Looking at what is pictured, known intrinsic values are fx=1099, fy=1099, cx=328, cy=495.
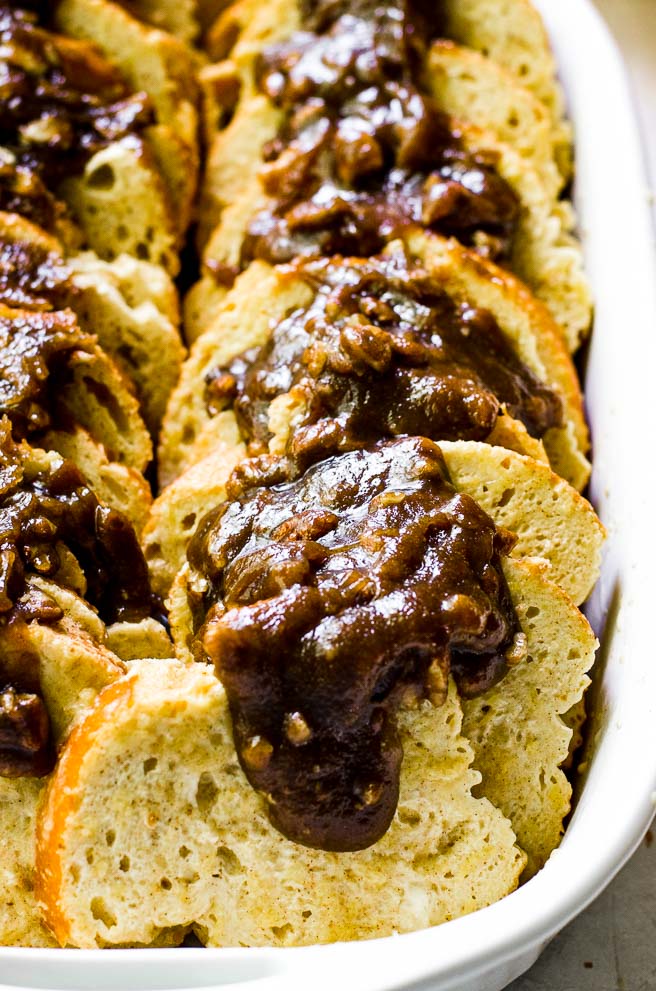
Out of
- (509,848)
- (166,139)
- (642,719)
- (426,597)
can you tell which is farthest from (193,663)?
(166,139)

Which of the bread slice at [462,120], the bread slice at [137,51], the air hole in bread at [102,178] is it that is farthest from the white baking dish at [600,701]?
the air hole in bread at [102,178]

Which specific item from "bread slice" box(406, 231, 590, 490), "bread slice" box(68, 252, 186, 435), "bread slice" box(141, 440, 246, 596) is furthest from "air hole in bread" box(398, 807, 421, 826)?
"bread slice" box(68, 252, 186, 435)

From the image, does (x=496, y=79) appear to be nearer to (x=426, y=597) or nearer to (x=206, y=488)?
(x=206, y=488)

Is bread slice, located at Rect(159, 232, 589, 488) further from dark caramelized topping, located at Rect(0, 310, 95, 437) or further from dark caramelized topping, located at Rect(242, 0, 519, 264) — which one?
A: dark caramelized topping, located at Rect(0, 310, 95, 437)

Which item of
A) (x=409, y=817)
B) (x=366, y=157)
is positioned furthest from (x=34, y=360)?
(x=409, y=817)

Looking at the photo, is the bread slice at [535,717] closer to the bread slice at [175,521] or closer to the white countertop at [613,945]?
the white countertop at [613,945]
